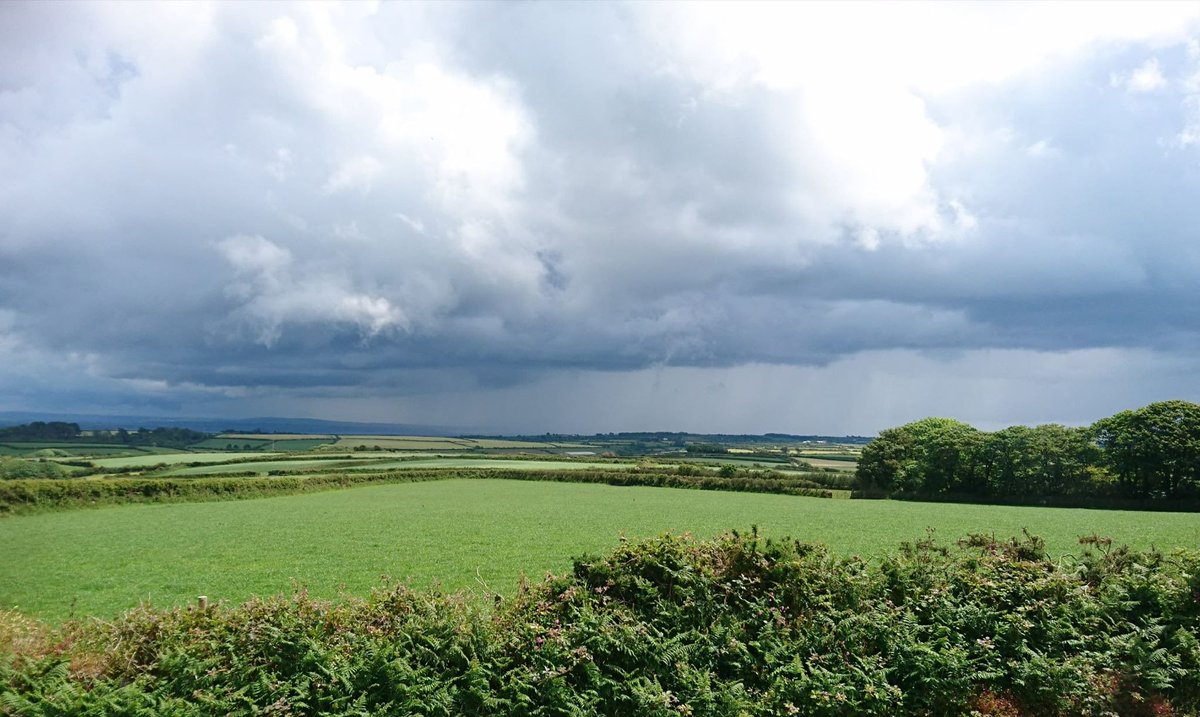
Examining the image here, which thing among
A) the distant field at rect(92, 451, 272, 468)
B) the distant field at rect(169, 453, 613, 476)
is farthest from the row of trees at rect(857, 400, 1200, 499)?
the distant field at rect(92, 451, 272, 468)

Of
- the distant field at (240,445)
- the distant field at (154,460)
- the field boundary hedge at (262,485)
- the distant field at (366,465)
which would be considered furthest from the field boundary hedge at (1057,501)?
the distant field at (240,445)

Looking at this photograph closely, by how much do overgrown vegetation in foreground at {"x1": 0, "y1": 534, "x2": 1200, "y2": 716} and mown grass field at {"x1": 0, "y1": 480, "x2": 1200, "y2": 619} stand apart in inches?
87.1

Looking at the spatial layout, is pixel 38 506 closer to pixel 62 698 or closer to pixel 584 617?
pixel 62 698

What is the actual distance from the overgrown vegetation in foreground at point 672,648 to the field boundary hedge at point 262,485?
53096 millimetres

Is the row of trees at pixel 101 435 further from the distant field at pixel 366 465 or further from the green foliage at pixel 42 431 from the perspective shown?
the distant field at pixel 366 465

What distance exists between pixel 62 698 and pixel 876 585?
12.6 m

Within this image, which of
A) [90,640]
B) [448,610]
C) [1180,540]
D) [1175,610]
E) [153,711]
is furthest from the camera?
[1180,540]

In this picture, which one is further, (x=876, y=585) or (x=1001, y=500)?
(x=1001, y=500)

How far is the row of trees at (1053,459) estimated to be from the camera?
65.0 meters

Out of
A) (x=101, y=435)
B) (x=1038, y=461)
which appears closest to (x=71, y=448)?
(x=101, y=435)

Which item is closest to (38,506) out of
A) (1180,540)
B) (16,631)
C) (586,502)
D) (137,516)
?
(137,516)

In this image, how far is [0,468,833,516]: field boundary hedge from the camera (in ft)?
167

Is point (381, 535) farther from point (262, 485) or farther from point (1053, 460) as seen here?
point (1053, 460)

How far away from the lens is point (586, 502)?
60.7 m
